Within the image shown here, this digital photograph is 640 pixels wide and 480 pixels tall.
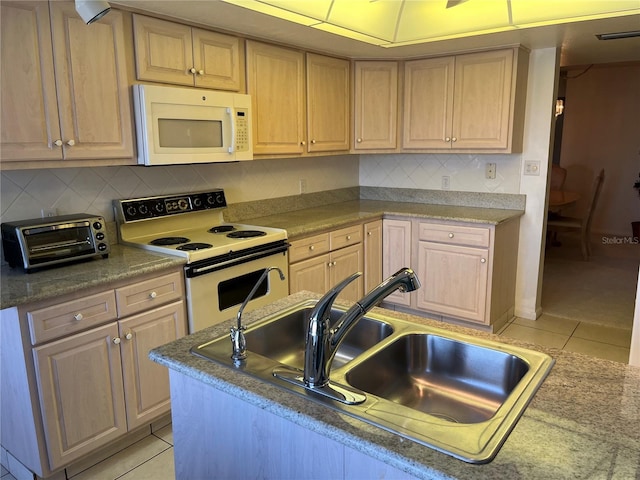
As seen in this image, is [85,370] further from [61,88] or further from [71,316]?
[61,88]

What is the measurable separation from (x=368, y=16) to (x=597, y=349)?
2.74 m

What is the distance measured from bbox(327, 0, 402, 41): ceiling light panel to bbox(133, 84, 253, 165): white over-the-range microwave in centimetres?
72

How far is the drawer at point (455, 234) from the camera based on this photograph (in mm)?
3467

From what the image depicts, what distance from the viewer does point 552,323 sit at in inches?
153

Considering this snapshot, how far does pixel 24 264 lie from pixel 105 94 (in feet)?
2.87

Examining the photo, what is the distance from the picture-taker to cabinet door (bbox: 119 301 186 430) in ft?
7.50

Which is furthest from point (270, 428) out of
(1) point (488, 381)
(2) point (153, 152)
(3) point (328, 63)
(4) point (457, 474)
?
(3) point (328, 63)

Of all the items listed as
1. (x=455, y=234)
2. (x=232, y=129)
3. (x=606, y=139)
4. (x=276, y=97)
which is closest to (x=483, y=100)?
(x=455, y=234)

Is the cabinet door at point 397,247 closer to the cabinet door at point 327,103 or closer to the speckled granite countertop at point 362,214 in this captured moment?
the speckled granite countertop at point 362,214

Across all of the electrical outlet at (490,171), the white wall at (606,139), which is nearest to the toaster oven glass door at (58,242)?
the electrical outlet at (490,171)

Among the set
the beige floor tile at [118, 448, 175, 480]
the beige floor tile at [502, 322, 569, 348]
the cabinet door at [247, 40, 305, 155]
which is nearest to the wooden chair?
the beige floor tile at [502, 322, 569, 348]

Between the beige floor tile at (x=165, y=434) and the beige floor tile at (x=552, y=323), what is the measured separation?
108 inches

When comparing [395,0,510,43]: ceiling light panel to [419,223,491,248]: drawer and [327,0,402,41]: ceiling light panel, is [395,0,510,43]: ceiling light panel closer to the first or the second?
[327,0,402,41]: ceiling light panel
